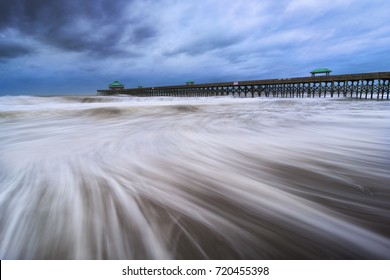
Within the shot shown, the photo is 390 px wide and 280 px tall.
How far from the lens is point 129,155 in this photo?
283cm

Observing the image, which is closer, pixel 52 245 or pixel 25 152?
pixel 52 245

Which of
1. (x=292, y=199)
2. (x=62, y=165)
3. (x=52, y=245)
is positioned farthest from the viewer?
(x=62, y=165)

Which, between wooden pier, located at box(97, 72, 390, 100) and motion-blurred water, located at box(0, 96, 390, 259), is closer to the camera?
motion-blurred water, located at box(0, 96, 390, 259)

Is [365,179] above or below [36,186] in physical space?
below

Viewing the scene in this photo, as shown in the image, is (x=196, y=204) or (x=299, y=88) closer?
(x=196, y=204)

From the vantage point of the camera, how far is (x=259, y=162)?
2.54 m

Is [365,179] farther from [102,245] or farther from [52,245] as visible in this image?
→ [52,245]

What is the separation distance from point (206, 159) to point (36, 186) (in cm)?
165

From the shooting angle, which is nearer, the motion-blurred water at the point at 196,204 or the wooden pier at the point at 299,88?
the motion-blurred water at the point at 196,204

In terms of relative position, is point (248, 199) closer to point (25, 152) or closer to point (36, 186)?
point (36, 186)

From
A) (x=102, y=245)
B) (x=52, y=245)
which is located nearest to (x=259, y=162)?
(x=102, y=245)
